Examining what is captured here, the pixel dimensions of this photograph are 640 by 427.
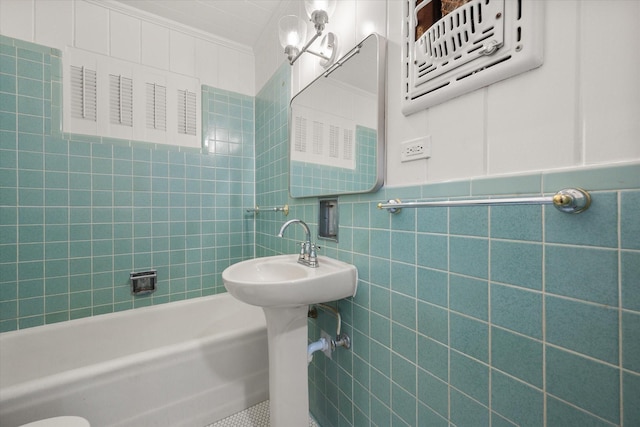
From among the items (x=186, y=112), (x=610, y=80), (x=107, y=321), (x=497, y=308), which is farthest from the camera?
(x=186, y=112)

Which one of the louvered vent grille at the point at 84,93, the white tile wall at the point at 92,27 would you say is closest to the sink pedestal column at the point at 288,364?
the louvered vent grille at the point at 84,93

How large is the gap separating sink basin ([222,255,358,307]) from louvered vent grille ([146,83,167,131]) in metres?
1.30

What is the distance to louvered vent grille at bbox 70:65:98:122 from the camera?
1.51 meters

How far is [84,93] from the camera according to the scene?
1.53 m

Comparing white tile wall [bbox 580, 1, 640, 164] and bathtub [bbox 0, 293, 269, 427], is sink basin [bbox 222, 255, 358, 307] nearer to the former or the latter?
bathtub [bbox 0, 293, 269, 427]

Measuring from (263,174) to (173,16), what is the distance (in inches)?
47.1

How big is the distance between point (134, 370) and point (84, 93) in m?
1.61

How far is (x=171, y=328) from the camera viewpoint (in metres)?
1.75

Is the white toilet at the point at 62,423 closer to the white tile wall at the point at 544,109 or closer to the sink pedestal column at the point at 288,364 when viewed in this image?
the sink pedestal column at the point at 288,364

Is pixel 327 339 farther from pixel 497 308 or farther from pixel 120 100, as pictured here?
pixel 120 100

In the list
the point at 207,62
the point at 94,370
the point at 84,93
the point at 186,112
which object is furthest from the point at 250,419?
the point at 207,62

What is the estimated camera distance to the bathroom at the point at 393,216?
1.55 feet

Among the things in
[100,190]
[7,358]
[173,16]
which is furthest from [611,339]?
[173,16]

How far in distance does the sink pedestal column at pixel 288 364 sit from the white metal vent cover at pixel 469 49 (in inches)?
35.0
